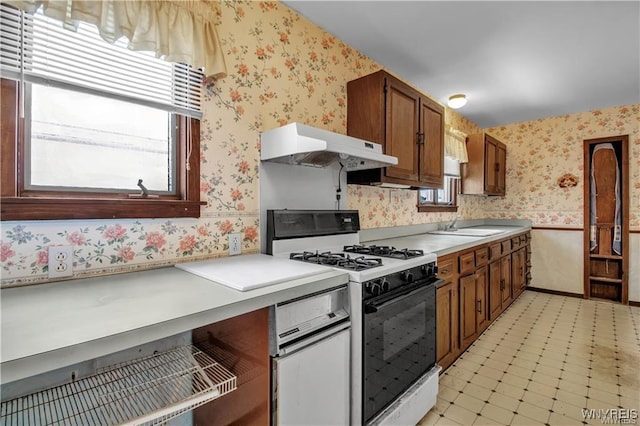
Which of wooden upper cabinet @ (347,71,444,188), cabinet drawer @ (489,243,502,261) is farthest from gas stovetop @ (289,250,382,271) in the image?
cabinet drawer @ (489,243,502,261)

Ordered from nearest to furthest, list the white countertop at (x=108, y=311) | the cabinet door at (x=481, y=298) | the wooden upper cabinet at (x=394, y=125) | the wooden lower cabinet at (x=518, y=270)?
the white countertop at (x=108, y=311)
the wooden upper cabinet at (x=394, y=125)
the cabinet door at (x=481, y=298)
the wooden lower cabinet at (x=518, y=270)

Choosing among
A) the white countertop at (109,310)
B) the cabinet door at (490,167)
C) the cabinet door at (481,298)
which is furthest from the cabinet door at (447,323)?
the cabinet door at (490,167)

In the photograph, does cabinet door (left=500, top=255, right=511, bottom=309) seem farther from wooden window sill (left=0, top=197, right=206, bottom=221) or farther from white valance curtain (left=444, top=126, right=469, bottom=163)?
wooden window sill (left=0, top=197, right=206, bottom=221)

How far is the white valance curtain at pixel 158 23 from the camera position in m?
1.15

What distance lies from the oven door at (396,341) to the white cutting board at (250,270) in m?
0.35

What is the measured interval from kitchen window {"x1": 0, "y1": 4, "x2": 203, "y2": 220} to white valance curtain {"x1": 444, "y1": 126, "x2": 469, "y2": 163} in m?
2.88

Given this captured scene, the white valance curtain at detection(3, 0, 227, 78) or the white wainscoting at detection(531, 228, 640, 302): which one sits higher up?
the white valance curtain at detection(3, 0, 227, 78)

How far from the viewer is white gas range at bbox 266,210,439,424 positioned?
137 cm

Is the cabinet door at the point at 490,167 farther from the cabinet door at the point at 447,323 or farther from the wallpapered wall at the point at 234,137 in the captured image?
the wallpapered wall at the point at 234,137

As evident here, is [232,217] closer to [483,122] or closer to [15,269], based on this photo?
[15,269]

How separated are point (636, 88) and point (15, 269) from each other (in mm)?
5124

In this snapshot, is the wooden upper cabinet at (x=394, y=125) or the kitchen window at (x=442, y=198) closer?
the wooden upper cabinet at (x=394, y=125)

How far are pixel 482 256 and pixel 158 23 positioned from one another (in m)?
2.82

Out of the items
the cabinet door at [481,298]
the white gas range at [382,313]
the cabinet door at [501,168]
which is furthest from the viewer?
the cabinet door at [501,168]
